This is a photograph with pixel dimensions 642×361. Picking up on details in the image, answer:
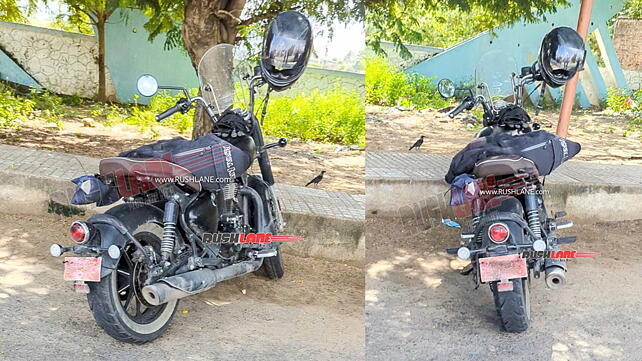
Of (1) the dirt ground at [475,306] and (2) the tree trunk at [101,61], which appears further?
(2) the tree trunk at [101,61]

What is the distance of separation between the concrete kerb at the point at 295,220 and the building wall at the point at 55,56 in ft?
21.6

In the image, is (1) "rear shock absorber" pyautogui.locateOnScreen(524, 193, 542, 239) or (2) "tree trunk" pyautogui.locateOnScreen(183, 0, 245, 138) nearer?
(1) "rear shock absorber" pyautogui.locateOnScreen(524, 193, 542, 239)

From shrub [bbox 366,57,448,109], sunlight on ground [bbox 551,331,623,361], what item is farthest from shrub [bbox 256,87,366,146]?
A: sunlight on ground [bbox 551,331,623,361]

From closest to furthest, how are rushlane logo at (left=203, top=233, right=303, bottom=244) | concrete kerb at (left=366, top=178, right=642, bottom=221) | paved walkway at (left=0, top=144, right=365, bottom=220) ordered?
1. rushlane logo at (left=203, top=233, right=303, bottom=244)
2. paved walkway at (left=0, top=144, right=365, bottom=220)
3. concrete kerb at (left=366, top=178, right=642, bottom=221)

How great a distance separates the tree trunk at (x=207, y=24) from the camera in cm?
532

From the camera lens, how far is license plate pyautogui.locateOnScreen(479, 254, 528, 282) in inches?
119

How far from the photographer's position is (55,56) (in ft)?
34.9

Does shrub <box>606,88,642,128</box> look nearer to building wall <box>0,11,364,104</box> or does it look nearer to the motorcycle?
building wall <box>0,11,364,104</box>

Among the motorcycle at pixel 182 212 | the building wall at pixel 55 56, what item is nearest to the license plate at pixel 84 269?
the motorcycle at pixel 182 212

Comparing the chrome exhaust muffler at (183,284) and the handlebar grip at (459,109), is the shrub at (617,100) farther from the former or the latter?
the chrome exhaust muffler at (183,284)

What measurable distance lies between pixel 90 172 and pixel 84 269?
2610mm

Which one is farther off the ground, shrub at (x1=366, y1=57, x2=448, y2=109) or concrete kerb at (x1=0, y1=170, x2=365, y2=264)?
shrub at (x1=366, y1=57, x2=448, y2=109)

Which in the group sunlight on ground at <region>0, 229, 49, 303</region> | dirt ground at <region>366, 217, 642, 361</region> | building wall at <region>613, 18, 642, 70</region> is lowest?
dirt ground at <region>366, 217, 642, 361</region>

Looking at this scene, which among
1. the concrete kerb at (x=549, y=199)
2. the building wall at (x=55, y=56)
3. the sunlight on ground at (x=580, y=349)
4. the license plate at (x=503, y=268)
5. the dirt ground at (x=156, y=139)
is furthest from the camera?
the building wall at (x=55, y=56)
